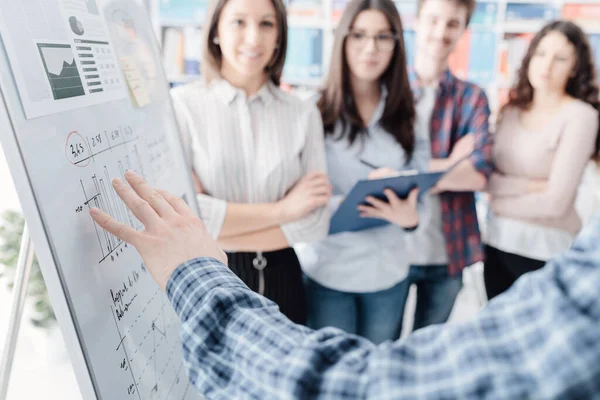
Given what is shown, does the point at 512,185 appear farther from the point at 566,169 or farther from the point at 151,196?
the point at 151,196

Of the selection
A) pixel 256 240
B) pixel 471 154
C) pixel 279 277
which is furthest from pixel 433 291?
pixel 256 240

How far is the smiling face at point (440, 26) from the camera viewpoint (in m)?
1.77

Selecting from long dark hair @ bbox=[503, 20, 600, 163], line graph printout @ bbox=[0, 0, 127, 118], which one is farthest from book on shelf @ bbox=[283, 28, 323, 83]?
line graph printout @ bbox=[0, 0, 127, 118]

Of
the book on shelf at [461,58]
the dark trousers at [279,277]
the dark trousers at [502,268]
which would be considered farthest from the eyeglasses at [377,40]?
the book on shelf at [461,58]

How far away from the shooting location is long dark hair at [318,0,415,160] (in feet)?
5.35

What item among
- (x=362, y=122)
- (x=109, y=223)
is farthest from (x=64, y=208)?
(x=362, y=122)

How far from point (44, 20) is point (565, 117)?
176 centimetres

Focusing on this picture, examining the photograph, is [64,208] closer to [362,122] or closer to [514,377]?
[514,377]

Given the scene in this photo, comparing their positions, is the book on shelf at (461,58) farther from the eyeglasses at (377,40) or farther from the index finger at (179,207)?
the index finger at (179,207)

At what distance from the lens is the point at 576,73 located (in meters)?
1.81

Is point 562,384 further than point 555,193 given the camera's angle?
No

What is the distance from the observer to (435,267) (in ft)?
6.34

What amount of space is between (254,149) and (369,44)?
533 millimetres

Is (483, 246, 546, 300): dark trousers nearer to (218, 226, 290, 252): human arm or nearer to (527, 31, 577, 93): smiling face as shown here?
(527, 31, 577, 93): smiling face
